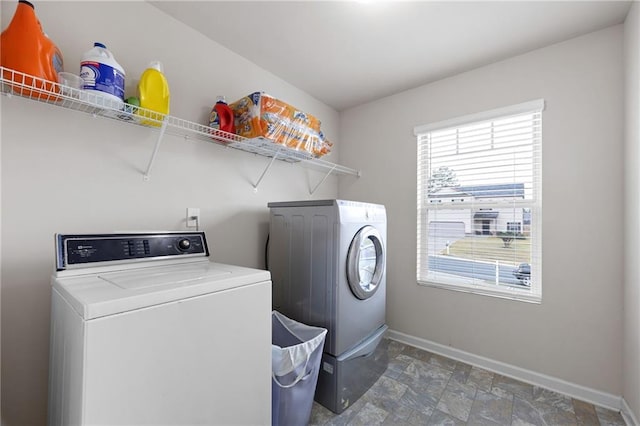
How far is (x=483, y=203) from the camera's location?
7.21ft

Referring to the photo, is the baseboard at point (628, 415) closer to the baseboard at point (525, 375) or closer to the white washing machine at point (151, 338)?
the baseboard at point (525, 375)

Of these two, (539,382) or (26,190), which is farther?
(539,382)

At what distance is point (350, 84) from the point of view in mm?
2516

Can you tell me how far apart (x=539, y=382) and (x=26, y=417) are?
3.02 meters

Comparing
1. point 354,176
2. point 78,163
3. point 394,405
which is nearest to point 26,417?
point 78,163

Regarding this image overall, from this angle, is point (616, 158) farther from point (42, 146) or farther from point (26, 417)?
point (26, 417)

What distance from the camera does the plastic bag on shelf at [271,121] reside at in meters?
1.68

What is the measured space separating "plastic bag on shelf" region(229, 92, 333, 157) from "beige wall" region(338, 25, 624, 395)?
3.55ft

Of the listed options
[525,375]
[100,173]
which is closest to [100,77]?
[100,173]

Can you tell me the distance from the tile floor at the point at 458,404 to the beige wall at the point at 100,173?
1.29 metres

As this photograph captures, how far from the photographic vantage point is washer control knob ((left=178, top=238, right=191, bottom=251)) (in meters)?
1.44

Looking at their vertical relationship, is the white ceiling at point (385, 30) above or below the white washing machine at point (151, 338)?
above

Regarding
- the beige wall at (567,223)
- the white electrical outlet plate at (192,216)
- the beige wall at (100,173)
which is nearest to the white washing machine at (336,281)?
the beige wall at (100,173)

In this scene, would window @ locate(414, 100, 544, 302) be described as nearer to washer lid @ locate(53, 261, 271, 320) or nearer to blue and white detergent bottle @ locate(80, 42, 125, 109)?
washer lid @ locate(53, 261, 271, 320)
